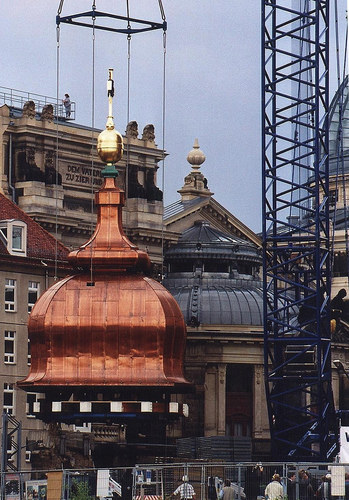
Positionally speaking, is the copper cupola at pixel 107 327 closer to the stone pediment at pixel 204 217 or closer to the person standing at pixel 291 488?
the person standing at pixel 291 488

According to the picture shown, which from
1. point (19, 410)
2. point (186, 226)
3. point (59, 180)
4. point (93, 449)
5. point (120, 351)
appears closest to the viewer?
point (120, 351)

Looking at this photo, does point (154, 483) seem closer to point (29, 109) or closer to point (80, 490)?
point (80, 490)

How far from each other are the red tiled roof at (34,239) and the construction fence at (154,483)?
50.4m

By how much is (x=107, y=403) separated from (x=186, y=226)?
104m

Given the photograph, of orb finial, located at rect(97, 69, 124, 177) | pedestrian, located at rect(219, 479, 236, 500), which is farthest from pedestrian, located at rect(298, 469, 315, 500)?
orb finial, located at rect(97, 69, 124, 177)

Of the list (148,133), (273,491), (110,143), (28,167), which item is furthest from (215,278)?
(273,491)

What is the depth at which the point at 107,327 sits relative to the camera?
86062 millimetres

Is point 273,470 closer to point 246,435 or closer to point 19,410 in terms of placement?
point 19,410

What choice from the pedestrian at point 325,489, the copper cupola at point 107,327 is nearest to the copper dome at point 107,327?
the copper cupola at point 107,327

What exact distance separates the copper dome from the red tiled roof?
49.7m

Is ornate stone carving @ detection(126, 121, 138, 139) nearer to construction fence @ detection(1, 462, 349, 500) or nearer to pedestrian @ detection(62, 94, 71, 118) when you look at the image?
pedestrian @ detection(62, 94, 71, 118)

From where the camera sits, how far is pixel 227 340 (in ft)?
562

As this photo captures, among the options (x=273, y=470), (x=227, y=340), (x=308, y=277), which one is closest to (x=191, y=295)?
(x=227, y=340)

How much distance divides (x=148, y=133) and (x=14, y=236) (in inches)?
1563
